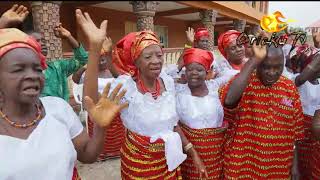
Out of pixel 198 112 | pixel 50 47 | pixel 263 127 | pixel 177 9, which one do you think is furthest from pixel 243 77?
pixel 177 9

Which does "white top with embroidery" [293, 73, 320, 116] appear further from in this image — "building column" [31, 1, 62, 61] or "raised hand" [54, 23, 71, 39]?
"building column" [31, 1, 62, 61]

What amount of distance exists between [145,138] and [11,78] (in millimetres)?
1163

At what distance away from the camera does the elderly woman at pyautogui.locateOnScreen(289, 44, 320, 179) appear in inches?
99.0

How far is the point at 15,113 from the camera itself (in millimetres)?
1462

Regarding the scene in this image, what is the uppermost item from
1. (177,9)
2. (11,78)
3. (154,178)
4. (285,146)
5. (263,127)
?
(177,9)

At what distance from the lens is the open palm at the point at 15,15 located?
1.99 meters

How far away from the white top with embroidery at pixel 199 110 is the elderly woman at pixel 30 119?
41.9 inches

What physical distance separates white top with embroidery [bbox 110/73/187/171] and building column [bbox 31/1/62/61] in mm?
4843

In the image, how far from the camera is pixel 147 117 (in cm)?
224

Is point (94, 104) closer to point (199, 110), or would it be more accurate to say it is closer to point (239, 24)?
point (199, 110)

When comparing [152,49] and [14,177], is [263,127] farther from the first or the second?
[14,177]

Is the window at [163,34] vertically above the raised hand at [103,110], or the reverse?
the window at [163,34]

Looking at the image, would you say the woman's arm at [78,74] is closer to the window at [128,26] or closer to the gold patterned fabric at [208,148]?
the gold patterned fabric at [208,148]

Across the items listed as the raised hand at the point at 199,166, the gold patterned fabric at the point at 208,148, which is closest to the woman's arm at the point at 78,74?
the gold patterned fabric at the point at 208,148
